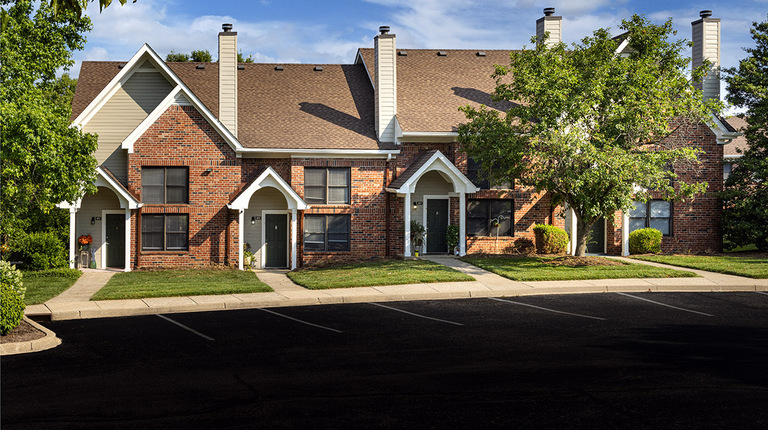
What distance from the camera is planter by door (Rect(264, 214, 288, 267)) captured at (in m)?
26.9

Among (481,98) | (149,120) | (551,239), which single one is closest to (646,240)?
Result: (551,239)

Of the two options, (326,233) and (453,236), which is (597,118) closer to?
(453,236)

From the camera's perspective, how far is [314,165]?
26.6 m

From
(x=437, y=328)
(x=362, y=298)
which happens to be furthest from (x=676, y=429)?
(x=362, y=298)

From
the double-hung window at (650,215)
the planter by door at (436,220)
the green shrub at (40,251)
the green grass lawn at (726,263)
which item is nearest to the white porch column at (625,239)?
the double-hung window at (650,215)

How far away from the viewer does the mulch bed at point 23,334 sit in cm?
1150

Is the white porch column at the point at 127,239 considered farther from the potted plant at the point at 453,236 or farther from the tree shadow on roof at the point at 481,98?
the tree shadow on roof at the point at 481,98

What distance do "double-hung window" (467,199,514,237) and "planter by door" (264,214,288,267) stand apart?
736cm

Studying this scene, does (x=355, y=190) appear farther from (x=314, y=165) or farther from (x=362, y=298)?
(x=362, y=298)

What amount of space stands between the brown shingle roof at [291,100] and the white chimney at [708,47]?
13.7m

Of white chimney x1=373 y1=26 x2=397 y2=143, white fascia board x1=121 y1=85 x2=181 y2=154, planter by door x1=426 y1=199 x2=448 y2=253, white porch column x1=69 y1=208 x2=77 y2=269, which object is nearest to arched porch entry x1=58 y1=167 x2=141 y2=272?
white porch column x1=69 y1=208 x2=77 y2=269

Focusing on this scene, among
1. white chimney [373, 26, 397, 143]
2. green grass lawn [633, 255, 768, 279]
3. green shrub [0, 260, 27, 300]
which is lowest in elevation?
green grass lawn [633, 255, 768, 279]

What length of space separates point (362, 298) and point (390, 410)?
9.25 meters

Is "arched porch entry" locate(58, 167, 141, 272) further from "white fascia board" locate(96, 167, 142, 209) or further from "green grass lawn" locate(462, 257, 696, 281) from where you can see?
"green grass lawn" locate(462, 257, 696, 281)
